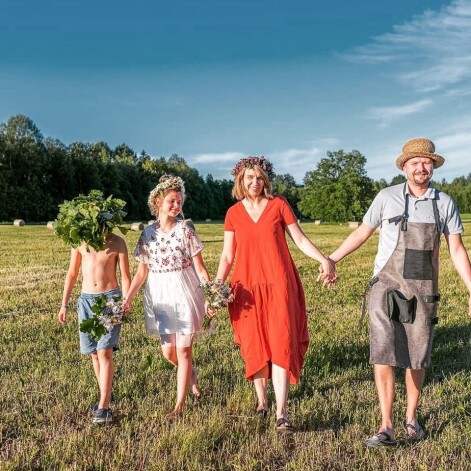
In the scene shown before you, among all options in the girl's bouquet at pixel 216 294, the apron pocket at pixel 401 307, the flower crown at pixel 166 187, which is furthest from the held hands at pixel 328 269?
the flower crown at pixel 166 187

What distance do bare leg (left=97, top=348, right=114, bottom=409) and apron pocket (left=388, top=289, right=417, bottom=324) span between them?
2630 millimetres

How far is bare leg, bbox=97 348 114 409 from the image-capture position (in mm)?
5148

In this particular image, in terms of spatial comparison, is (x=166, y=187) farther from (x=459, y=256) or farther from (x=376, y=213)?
(x=459, y=256)

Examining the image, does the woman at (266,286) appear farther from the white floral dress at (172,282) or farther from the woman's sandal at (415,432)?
the woman's sandal at (415,432)

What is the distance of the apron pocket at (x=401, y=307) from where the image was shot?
4.57 m

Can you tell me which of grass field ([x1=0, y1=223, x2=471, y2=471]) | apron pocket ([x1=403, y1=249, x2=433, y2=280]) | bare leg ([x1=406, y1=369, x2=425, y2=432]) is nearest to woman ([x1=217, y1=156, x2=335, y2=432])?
grass field ([x1=0, y1=223, x2=471, y2=471])

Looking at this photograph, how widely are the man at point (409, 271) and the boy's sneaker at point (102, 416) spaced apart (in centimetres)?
234

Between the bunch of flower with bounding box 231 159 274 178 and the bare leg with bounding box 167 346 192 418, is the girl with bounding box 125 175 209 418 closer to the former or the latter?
the bare leg with bounding box 167 346 192 418

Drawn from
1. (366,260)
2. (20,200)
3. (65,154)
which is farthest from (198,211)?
(366,260)

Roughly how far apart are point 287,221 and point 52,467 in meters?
2.91

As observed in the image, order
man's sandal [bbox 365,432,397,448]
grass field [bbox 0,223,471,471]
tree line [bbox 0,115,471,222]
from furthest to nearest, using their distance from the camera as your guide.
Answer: tree line [bbox 0,115,471,222] < man's sandal [bbox 365,432,397,448] < grass field [bbox 0,223,471,471]

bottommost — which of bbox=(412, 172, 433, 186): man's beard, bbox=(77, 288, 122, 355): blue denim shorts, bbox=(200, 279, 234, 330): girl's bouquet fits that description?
bbox=(77, 288, 122, 355): blue denim shorts

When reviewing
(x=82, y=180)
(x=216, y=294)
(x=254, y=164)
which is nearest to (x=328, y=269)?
(x=216, y=294)

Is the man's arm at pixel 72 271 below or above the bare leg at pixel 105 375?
above
